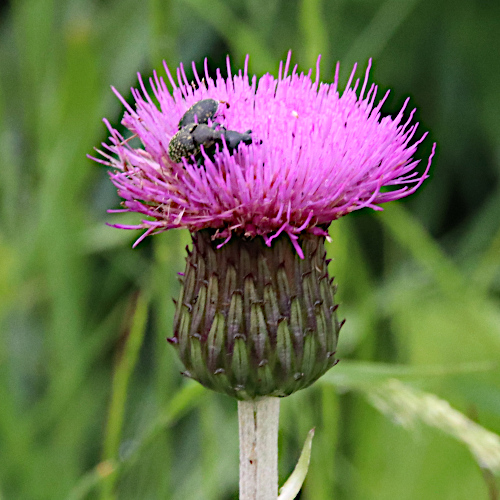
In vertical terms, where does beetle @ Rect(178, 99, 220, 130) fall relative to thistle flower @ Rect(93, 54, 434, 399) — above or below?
above

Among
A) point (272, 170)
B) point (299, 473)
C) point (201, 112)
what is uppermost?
point (201, 112)

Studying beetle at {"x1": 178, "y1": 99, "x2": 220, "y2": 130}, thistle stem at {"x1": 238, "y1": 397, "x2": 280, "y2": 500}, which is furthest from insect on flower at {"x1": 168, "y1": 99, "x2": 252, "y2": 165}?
thistle stem at {"x1": 238, "y1": 397, "x2": 280, "y2": 500}

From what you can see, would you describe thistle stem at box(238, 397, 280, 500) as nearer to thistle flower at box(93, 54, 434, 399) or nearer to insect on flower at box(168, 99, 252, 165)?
thistle flower at box(93, 54, 434, 399)

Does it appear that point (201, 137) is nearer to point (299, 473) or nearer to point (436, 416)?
point (299, 473)

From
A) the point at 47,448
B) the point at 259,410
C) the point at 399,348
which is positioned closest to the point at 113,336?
the point at 47,448

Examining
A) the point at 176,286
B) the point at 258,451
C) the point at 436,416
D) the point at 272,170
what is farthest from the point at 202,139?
the point at 176,286

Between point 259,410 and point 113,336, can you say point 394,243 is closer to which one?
point 113,336
